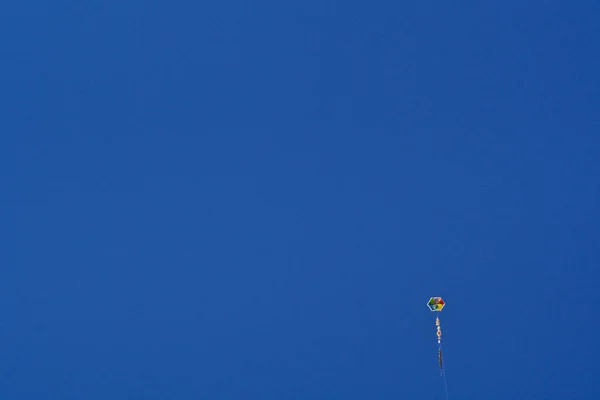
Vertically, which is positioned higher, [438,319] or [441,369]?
[438,319]

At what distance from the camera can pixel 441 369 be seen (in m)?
2.82

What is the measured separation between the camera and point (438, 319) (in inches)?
111

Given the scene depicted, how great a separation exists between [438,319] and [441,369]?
0.23 m
